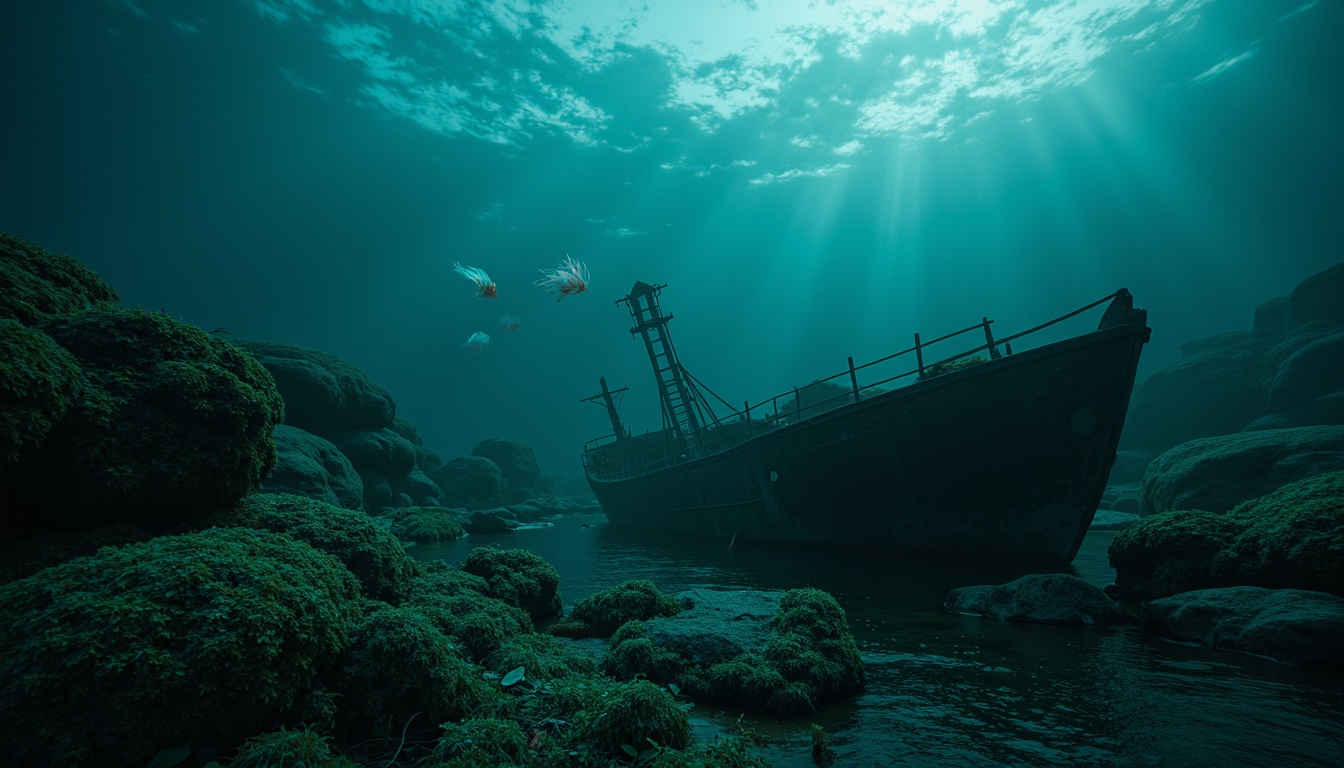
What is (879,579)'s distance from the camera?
1126 centimetres

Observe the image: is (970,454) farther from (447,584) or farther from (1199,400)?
(1199,400)

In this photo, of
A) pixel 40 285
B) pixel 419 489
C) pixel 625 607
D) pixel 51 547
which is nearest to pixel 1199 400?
pixel 625 607

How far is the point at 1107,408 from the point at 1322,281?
50.0 m

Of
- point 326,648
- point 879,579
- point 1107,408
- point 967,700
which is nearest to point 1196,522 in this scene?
point 1107,408

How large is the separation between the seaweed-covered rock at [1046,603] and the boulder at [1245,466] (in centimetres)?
908

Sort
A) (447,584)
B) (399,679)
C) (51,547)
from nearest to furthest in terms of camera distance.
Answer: (399,679), (51,547), (447,584)

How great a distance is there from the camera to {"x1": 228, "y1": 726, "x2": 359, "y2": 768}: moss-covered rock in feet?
9.48

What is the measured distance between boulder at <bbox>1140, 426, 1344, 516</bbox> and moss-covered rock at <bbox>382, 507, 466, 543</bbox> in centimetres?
2689

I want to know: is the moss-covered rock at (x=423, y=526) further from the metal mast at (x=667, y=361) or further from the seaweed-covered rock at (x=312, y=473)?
the metal mast at (x=667, y=361)

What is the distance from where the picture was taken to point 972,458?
12.3m

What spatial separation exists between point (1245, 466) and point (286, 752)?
2123 centimetres

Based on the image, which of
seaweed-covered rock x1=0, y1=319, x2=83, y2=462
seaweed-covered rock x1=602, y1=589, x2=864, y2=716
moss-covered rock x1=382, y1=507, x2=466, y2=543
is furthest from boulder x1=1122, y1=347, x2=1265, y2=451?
seaweed-covered rock x1=0, y1=319, x2=83, y2=462

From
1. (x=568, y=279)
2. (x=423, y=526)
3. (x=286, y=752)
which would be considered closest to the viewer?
(x=286, y=752)

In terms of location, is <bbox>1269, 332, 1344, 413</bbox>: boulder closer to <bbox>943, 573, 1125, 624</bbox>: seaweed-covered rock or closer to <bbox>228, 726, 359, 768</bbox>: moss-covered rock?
<bbox>943, 573, 1125, 624</bbox>: seaweed-covered rock
